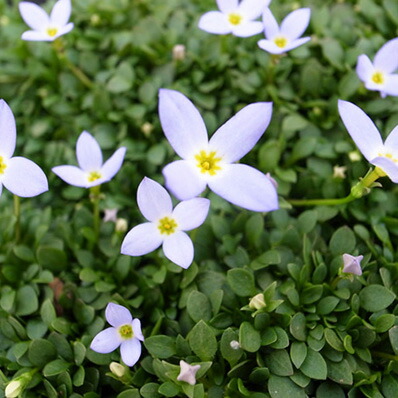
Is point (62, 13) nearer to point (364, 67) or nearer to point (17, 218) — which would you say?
point (17, 218)

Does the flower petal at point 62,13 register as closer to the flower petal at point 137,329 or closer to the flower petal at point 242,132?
the flower petal at point 242,132

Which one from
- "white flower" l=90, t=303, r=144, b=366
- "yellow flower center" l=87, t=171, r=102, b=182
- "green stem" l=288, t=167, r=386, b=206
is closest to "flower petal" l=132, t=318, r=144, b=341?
"white flower" l=90, t=303, r=144, b=366

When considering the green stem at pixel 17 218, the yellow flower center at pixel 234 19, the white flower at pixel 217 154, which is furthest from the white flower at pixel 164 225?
the yellow flower center at pixel 234 19

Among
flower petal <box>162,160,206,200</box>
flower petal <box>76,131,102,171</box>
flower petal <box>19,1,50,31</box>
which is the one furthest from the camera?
flower petal <box>19,1,50,31</box>

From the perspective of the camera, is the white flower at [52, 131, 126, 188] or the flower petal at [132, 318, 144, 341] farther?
the white flower at [52, 131, 126, 188]

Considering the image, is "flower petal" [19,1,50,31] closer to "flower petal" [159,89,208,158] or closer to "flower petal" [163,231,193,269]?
"flower petal" [159,89,208,158]
